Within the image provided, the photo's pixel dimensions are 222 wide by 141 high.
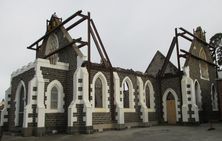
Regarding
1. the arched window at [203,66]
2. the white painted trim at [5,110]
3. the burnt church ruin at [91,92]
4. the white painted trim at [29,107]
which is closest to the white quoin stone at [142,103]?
the burnt church ruin at [91,92]

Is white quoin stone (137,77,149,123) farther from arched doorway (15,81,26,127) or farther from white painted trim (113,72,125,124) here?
arched doorway (15,81,26,127)

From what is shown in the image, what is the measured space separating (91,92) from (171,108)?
899cm

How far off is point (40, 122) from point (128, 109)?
25.7 feet

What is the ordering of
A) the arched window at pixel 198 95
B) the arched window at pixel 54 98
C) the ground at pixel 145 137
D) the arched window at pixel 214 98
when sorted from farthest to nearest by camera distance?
the arched window at pixel 214 98 → the arched window at pixel 198 95 → the arched window at pixel 54 98 → the ground at pixel 145 137

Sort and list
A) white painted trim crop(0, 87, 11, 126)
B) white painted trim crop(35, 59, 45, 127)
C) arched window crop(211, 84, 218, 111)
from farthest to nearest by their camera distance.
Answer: arched window crop(211, 84, 218, 111), white painted trim crop(0, 87, 11, 126), white painted trim crop(35, 59, 45, 127)

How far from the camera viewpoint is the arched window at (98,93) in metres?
19.4

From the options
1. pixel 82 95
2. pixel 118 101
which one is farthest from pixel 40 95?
pixel 118 101

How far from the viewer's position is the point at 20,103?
20281mm

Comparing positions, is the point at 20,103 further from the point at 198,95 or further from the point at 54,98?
the point at 198,95

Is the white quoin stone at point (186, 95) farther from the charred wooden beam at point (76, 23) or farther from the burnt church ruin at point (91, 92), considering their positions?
the charred wooden beam at point (76, 23)

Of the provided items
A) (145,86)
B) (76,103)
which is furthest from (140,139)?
(145,86)

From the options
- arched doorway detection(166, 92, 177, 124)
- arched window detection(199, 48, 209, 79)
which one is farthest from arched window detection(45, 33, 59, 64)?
arched window detection(199, 48, 209, 79)

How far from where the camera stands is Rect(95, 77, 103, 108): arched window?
19359mm

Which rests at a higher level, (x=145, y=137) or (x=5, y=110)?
(x=5, y=110)
